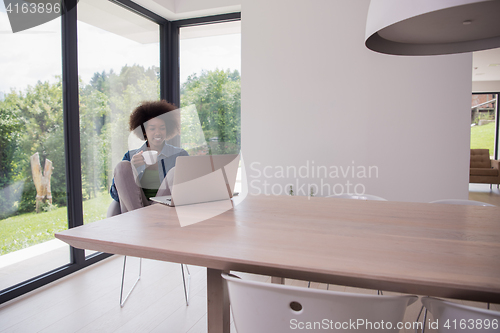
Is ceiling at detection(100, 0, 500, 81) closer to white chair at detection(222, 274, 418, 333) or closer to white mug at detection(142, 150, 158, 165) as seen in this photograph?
white mug at detection(142, 150, 158, 165)

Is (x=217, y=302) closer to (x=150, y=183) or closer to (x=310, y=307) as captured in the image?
(x=310, y=307)

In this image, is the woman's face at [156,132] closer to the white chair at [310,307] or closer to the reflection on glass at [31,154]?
the reflection on glass at [31,154]

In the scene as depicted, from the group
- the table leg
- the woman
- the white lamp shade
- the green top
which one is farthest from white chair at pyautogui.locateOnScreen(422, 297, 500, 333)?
the green top

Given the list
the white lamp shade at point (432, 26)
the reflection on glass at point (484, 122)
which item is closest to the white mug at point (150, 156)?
the white lamp shade at point (432, 26)

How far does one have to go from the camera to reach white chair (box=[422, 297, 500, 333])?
71 centimetres

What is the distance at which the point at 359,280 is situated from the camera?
81cm

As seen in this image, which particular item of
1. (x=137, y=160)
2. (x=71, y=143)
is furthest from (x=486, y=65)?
(x=71, y=143)

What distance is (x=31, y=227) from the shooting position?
7.95 feet

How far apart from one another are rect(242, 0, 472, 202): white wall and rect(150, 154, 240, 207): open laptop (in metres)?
1.82

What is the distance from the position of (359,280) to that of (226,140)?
3.18 metres

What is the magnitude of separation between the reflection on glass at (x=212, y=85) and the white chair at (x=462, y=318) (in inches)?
123

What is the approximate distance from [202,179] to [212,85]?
249cm

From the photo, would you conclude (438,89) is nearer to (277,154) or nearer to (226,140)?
(277,154)

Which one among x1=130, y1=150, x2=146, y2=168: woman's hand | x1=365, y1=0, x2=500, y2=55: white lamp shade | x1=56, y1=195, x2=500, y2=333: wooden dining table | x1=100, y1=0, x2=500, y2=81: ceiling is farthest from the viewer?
x1=100, y1=0, x2=500, y2=81: ceiling
